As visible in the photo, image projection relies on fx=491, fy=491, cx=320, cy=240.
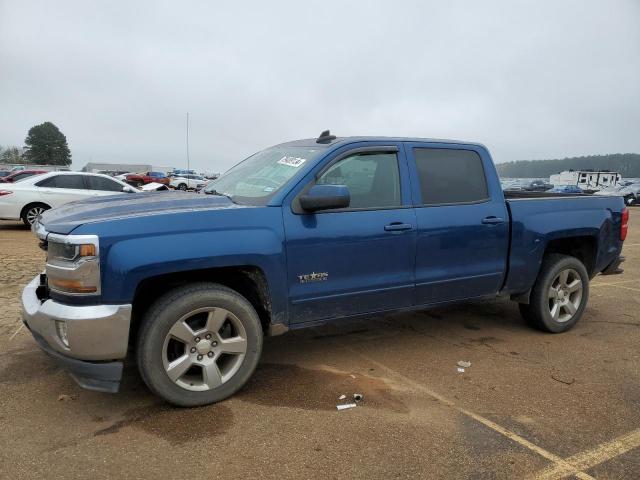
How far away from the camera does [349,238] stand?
144 inches

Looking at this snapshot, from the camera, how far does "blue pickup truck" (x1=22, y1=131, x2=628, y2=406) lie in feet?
9.77

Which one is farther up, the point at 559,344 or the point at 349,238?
the point at 349,238

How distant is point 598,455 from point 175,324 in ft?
8.70

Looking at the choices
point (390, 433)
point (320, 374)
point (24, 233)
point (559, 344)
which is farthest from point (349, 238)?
point (24, 233)

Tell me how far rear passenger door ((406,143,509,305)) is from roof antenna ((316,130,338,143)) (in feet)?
2.14

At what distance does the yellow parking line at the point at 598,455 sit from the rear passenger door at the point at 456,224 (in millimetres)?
1635

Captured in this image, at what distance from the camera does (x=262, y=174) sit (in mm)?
4098

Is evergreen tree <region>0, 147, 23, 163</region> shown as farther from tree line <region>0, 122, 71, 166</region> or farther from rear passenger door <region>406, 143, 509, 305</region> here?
rear passenger door <region>406, 143, 509, 305</region>

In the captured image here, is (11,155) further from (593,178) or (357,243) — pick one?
(357,243)

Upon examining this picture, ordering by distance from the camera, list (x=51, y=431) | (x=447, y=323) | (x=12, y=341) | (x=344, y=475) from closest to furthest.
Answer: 1. (x=344, y=475)
2. (x=51, y=431)
3. (x=12, y=341)
4. (x=447, y=323)

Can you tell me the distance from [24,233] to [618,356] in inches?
466

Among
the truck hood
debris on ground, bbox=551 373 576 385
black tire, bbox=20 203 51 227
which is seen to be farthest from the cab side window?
black tire, bbox=20 203 51 227

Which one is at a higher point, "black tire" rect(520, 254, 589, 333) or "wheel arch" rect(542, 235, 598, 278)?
"wheel arch" rect(542, 235, 598, 278)

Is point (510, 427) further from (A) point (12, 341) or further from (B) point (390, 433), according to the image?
(A) point (12, 341)
